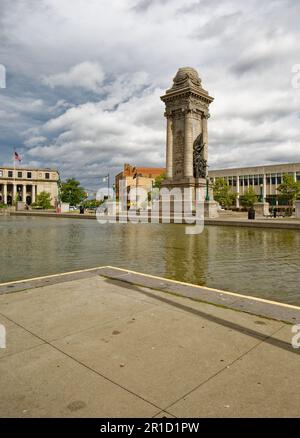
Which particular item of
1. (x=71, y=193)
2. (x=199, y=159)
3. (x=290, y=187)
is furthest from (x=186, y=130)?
(x=71, y=193)

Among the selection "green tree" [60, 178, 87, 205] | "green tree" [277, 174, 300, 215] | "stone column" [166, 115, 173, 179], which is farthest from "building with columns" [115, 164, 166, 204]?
"stone column" [166, 115, 173, 179]

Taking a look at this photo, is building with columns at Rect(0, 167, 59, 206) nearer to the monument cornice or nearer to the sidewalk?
the monument cornice

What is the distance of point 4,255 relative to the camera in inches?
488

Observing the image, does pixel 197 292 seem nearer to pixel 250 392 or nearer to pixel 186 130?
pixel 250 392

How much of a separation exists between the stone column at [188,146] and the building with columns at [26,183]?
98.8 meters

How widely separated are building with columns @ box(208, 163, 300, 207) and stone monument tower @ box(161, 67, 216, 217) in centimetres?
4667

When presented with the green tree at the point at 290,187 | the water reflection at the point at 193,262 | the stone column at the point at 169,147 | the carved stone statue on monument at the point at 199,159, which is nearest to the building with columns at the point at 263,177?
the green tree at the point at 290,187

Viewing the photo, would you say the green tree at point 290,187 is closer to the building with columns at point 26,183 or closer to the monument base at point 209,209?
the monument base at point 209,209

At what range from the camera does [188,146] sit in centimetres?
4234

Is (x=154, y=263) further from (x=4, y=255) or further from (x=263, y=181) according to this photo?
(x=263, y=181)

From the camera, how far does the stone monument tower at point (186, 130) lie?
4228 cm

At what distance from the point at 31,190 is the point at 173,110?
108m

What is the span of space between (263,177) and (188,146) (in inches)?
2469
